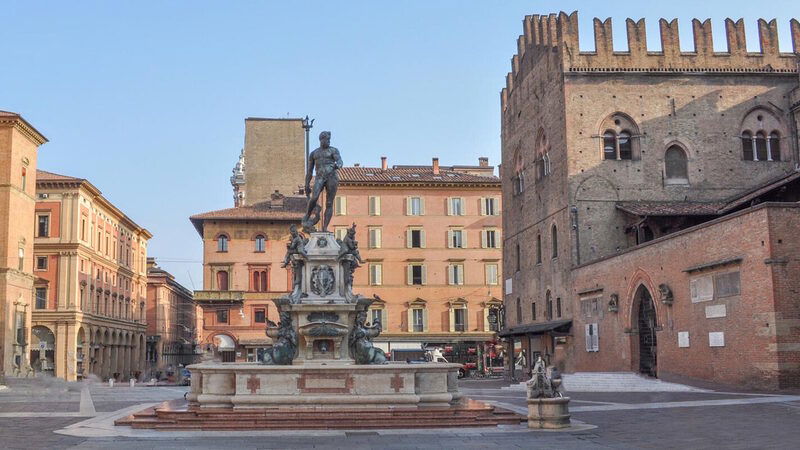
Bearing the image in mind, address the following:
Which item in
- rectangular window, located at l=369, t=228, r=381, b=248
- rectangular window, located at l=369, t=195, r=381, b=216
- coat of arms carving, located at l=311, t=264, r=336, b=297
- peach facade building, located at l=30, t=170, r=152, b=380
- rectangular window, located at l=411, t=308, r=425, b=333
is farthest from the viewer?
rectangular window, located at l=369, t=195, r=381, b=216

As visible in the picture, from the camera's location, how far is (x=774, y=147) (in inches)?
1610

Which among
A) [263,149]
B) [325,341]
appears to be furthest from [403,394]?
[263,149]

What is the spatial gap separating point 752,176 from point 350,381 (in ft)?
97.6

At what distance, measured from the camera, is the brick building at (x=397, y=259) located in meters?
63.8

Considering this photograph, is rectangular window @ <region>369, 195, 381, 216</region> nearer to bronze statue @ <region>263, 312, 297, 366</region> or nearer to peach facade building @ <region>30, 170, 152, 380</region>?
peach facade building @ <region>30, 170, 152, 380</region>

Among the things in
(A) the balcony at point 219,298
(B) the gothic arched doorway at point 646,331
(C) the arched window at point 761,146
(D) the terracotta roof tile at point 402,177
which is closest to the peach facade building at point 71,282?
(A) the balcony at point 219,298

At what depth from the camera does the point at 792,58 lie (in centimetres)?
4134

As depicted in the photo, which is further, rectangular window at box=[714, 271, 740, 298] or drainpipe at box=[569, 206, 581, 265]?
drainpipe at box=[569, 206, 581, 265]

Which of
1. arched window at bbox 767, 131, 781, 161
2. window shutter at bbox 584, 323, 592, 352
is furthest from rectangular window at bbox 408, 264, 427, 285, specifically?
arched window at bbox 767, 131, 781, 161

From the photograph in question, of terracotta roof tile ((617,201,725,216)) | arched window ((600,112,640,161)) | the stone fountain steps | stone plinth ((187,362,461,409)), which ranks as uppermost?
arched window ((600,112,640,161))

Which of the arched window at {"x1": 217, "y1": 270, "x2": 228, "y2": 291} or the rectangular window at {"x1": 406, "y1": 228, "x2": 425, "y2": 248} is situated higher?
the rectangular window at {"x1": 406, "y1": 228, "x2": 425, "y2": 248}

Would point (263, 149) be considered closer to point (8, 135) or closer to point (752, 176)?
point (8, 135)

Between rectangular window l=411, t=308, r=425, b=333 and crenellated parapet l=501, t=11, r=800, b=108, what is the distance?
27.0 meters

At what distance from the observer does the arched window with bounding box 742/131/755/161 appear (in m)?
40.8
